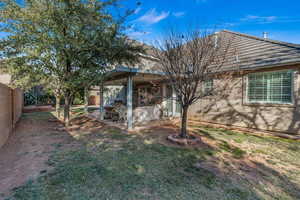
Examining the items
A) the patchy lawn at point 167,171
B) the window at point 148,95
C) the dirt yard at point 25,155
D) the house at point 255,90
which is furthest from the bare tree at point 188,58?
the window at point 148,95

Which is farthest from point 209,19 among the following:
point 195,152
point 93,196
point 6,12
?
point 6,12

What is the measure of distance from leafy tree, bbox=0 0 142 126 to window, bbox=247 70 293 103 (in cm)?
618

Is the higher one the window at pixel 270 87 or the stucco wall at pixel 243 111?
the window at pixel 270 87

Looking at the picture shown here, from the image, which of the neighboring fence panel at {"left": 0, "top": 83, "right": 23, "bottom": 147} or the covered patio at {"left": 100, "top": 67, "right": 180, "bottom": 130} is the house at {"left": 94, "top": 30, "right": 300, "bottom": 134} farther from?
the neighboring fence panel at {"left": 0, "top": 83, "right": 23, "bottom": 147}

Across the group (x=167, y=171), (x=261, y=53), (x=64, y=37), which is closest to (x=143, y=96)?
(x=64, y=37)

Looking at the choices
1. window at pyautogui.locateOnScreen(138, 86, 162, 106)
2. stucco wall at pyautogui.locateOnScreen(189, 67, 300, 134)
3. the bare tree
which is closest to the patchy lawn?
stucco wall at pyautogui.locateOnScreen(189, 67, 300, 134)

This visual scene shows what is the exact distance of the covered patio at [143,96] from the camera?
659 centimetres

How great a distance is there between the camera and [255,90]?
696 cm

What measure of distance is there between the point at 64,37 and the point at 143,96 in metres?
7.73

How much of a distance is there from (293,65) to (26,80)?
1030cm

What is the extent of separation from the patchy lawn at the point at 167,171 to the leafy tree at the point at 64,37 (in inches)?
116

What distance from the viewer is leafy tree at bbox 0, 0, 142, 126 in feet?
16.8

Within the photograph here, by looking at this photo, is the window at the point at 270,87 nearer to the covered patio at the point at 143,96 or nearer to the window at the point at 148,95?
the covered patio at the point at 143,96

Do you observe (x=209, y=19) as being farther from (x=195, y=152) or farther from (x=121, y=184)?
(x=121, y=184)
